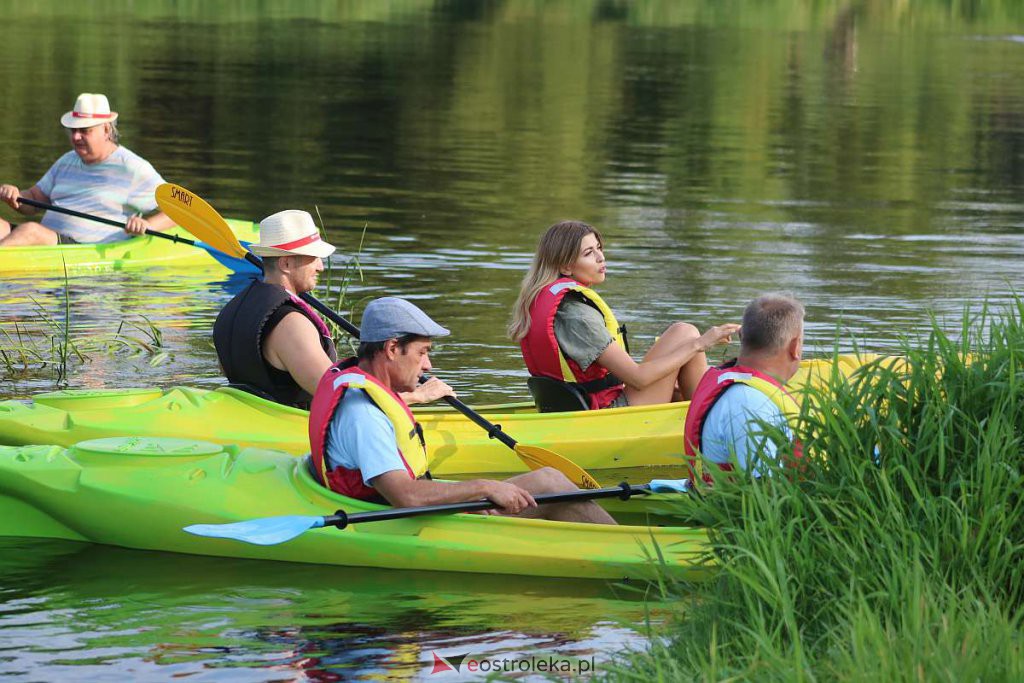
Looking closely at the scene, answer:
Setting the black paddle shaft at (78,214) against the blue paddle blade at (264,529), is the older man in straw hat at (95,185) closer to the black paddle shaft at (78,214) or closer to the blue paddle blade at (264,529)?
the black paddle shaft at (78,214)

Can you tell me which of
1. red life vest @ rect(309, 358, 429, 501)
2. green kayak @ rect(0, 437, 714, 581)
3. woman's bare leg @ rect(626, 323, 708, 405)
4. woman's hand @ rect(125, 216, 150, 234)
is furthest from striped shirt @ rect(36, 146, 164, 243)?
red life vest @ rect(309, 358, 429, 501)

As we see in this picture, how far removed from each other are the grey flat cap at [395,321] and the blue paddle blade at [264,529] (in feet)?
2.27

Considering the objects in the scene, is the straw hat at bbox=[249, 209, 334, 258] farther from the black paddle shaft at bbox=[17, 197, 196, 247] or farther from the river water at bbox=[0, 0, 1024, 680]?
the black paddle shaft at bbox=[17, 197, 196, 247]

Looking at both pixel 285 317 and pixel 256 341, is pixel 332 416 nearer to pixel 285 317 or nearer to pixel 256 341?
pixel 285 317

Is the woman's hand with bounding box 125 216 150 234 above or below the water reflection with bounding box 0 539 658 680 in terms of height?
above

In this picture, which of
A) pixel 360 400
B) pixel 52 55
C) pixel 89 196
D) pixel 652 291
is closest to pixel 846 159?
pixel 652 291

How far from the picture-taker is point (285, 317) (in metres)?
6.77

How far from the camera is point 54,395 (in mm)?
7656

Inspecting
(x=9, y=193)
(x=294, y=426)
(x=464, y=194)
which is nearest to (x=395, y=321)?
(x=294, y=426)

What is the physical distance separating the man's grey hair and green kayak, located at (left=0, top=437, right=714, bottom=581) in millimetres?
677

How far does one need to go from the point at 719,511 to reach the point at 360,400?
1.33 meters

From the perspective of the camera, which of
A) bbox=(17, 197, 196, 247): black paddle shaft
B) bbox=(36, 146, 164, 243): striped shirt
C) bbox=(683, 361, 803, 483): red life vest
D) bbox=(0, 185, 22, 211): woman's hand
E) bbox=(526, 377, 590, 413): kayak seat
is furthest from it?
bbox=(36, 146, 164, 243): striped shirt

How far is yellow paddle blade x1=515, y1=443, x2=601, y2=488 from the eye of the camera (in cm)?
677

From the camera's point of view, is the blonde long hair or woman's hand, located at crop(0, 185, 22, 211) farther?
woman's hand, located at crop(0, 185, 22, 211)
